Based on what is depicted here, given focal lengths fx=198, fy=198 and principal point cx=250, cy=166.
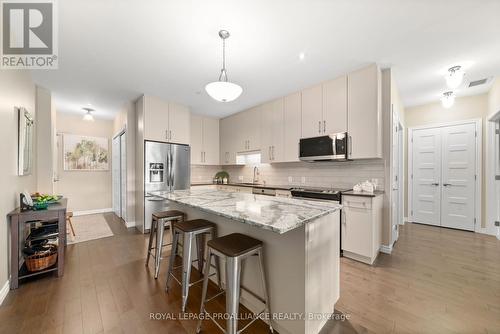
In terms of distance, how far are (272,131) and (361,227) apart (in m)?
2.40

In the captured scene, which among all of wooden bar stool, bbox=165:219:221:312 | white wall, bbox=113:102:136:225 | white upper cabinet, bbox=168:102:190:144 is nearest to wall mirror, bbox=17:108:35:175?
white wall, bbox=113:102:136:225

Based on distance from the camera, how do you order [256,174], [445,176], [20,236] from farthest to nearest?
[256,174], [445,176], [20,236]

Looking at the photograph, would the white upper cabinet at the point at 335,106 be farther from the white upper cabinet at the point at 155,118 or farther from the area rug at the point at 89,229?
the area rug at the point at 89,229

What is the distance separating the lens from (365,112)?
9.30 feet

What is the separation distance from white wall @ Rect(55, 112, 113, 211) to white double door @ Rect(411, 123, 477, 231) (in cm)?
792

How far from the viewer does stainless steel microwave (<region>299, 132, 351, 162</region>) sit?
2.98 meters

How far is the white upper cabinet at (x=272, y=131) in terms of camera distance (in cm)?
400

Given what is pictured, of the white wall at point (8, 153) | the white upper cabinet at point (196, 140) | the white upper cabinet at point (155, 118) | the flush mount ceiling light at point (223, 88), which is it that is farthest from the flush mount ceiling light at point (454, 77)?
the white wall at point (8, 153)

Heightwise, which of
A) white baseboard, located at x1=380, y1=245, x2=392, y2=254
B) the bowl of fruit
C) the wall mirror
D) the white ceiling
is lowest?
white baseboard, located at x1=380, y1=245, x2=392, y2=254

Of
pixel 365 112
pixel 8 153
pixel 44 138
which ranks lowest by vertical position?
pixel 8 153

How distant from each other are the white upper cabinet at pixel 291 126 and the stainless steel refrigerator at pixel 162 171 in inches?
85.4

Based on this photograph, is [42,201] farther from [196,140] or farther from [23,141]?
[196,140]

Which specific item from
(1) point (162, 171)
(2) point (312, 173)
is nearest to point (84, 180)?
(1) point (162, 171)

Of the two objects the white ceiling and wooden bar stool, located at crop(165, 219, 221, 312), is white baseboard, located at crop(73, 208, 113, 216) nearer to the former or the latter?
the white ceiling
